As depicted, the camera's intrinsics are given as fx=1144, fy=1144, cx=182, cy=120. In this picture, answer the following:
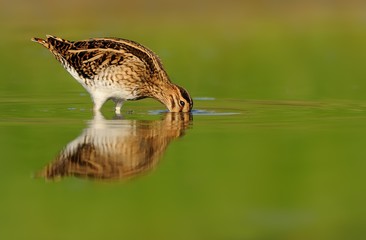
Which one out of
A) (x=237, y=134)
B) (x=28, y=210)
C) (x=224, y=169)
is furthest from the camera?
(x=237, y=134)

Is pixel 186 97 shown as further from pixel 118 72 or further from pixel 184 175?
pixel 184 175

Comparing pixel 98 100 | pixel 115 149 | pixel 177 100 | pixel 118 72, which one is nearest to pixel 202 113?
pixel 177 100

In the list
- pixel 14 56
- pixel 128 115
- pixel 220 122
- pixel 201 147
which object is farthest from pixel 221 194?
pixel 14 56

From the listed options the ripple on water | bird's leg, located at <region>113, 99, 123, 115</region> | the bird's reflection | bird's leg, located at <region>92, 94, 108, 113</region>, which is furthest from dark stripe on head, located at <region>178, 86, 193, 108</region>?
the bird's reflection

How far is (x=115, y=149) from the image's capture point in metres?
11.4

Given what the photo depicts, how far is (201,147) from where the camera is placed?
11836mm

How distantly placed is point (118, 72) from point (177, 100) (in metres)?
0.92

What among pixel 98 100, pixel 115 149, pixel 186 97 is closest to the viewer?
pixel 115 149

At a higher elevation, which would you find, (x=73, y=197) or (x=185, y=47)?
(x=185, y=47)

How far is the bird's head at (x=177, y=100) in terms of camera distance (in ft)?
51.4

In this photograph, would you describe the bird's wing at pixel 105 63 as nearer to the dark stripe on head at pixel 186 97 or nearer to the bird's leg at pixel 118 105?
the bird's leg at pixel 118 105

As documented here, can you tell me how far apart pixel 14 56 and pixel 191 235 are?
1769 centimetres

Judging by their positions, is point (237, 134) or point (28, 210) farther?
point (237, 134)

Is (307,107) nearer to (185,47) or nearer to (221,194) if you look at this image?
(221,194)
